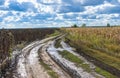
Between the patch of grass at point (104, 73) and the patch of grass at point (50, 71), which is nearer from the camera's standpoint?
the patch of grass at point (104, 73)

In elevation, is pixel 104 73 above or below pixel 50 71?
above

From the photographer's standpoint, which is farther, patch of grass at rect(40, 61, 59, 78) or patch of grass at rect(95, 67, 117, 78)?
patch of grass at rect(40, 61, 59, 78)

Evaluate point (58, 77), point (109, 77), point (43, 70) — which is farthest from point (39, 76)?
point (109, 77)

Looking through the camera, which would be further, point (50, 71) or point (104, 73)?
point (50, 71)

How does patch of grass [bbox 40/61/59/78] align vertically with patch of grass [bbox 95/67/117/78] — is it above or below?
below

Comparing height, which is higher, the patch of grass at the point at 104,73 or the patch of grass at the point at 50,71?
the patch of grass at the point at 104,73

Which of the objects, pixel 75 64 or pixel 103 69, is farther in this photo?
pixel 75 64

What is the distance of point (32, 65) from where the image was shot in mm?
23312

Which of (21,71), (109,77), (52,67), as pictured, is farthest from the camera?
(52,67)

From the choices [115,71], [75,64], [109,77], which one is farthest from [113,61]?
[109,77]

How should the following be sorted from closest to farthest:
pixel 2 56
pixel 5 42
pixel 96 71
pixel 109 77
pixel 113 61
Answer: pixel 109 77, pixel 96 71, pixel 113 61, pixel 2 56, pixel 5 42

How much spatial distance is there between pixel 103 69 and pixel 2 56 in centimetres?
916

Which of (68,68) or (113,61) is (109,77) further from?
(113,61)

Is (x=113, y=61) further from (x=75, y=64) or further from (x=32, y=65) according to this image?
(x=32, y=65)
